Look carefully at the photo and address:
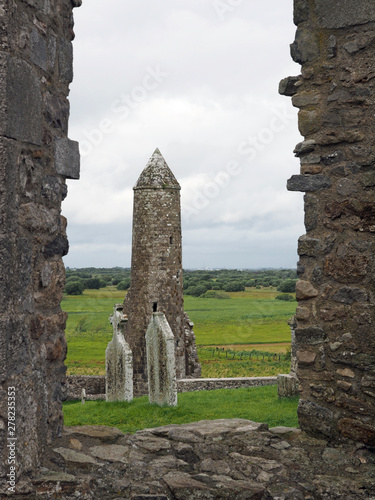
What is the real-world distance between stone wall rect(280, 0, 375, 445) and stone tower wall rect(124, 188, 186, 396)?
624 inches

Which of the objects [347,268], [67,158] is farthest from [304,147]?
[67,158]

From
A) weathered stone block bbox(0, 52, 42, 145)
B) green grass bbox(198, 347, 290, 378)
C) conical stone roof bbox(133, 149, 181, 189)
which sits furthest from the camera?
green grass bbox(198, 347, 290, 378)

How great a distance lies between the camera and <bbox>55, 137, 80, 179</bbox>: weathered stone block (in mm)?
4016

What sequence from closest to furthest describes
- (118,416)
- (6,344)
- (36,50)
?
(6,344), (36,50), (118,416)

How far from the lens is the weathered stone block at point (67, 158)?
4016mm

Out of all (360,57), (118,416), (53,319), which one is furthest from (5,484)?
(118,416)

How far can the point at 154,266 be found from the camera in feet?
67.1

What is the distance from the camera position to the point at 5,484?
10.8 ft

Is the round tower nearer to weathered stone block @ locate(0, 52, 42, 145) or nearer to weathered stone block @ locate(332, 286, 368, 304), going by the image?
weathered stone block @ locate(332, 286, 368, 304)

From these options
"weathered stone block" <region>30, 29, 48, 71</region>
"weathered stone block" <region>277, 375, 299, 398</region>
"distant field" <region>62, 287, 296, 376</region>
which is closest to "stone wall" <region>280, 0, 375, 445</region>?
"weathered stone block" <region>30, 29, 48, 71</region>

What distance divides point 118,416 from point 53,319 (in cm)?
817

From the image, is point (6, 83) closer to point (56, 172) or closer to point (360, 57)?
point (56, 172)

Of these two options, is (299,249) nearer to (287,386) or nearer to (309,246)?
(309,246)

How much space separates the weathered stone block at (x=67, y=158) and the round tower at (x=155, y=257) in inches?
625
